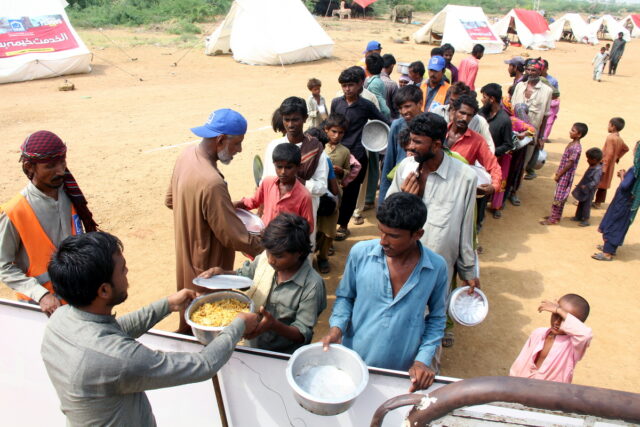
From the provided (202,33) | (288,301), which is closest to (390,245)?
(288,301)

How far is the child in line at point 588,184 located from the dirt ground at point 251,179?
249 millimetres

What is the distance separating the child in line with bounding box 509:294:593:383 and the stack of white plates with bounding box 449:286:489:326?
38 centimetres

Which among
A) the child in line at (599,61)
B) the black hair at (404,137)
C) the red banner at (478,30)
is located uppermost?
the red banner at (478,30)

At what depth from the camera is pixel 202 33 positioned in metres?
25.7

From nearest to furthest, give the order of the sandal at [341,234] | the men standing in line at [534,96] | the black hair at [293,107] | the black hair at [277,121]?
the black hair at [293,107] < the black hair at [277,121] < the sandal at [341,234] < the men standing in line at [534,96]

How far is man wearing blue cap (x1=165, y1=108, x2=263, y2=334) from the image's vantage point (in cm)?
290

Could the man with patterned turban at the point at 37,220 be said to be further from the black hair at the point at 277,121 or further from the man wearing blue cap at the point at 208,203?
the black hair at the point at 277,121

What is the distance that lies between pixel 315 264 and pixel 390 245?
307cm

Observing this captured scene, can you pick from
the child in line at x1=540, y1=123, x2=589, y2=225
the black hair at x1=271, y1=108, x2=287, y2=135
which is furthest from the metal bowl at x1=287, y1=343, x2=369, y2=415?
the child in line at x1=540, y1=123, x2=589, y2=225

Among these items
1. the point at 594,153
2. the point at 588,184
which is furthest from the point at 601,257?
the point at 594,153

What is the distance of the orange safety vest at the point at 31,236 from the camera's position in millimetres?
2709

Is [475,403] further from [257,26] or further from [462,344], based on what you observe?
[257,26]

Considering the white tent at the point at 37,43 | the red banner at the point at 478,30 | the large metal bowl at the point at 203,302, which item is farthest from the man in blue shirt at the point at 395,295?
the red banner at the point at 478,30

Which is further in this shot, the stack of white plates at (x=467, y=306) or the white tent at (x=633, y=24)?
the white tent at (x=633, y=24)
